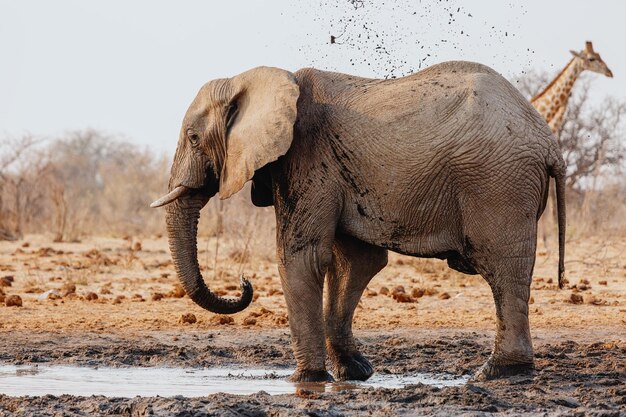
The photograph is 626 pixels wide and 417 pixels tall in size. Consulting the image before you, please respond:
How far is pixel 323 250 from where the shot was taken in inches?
294

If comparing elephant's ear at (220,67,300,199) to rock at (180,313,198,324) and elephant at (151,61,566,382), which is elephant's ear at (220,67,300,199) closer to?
elephant at (151,61,566,382)

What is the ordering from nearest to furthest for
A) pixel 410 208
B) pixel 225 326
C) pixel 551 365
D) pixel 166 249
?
pixel 410 208 < pixel 551 365 < pixel 225 326 < pixel 166 249

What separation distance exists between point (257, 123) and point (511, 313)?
1.98m

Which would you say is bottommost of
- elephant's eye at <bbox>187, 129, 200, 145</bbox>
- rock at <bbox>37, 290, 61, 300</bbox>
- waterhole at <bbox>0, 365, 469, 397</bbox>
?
waterhole at <bbox>0, 365, 469, 397</bbox>

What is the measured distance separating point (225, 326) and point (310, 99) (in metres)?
3.85

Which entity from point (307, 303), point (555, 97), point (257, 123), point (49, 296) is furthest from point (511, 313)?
point (555, 97)

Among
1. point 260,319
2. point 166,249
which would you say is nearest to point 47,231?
point 166,249

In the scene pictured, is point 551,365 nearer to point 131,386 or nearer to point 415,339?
point 415,339

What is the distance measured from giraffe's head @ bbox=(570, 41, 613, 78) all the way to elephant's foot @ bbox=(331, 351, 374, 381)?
12.7m

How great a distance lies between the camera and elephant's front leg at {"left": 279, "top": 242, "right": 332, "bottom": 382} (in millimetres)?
7504

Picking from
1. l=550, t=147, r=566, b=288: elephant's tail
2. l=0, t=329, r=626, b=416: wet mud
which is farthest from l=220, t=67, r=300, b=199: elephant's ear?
l=550, t=147, r=566, b=288: elephant's tail

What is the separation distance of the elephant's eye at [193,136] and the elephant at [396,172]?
7cm

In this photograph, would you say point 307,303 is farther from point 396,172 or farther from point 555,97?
point 555,97

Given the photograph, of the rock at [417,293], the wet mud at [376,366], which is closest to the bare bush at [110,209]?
the rock at [417,293]
